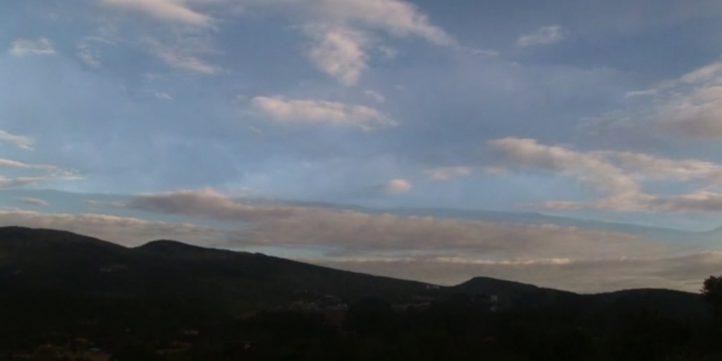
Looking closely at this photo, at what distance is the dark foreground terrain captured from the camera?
78500 mm

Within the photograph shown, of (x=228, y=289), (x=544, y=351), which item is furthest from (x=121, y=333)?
(x=228, y=289)

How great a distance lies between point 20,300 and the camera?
123 meters

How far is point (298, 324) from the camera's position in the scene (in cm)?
11100

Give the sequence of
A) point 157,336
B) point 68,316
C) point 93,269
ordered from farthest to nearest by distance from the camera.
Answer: point 93,269
point 68,316
point 157,336

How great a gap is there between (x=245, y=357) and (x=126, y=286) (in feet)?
340

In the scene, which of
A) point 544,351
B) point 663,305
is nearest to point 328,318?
point 544,351

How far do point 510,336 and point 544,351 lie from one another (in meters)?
9.22

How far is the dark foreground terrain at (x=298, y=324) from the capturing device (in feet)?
258

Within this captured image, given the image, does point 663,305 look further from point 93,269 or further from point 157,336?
point 93,269

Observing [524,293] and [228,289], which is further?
[524,293]

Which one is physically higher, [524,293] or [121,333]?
[524,293]

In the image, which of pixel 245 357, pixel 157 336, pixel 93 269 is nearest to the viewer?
pixel 245 357

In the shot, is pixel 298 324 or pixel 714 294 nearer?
pixel 714 294

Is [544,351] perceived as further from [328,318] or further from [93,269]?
[93,269]
